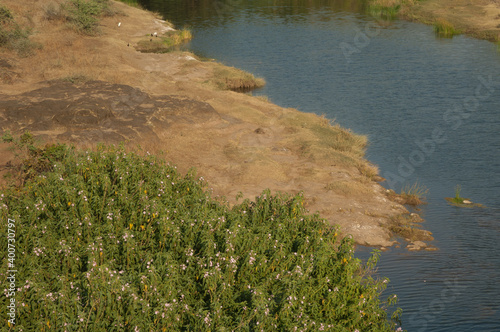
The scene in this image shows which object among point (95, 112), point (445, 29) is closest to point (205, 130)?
point (95, 112)

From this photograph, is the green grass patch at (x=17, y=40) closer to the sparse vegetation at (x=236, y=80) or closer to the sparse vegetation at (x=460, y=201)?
the sparse vegetation at (x=236, y=80)

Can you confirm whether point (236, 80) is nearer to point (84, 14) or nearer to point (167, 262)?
point (84, 14)

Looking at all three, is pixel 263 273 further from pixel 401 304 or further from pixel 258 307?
pixel 401 304

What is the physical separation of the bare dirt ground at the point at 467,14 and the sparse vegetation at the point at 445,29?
103cm

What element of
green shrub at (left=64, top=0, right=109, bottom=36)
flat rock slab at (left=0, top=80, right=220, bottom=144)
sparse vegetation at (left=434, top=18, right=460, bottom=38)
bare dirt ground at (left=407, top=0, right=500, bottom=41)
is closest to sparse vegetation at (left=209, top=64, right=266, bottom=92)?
flat rock slab at (left=0, top=80, right=220, bottom=144)

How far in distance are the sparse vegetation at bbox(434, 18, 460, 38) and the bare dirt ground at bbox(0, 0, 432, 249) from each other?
1943cm

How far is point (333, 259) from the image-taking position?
10.6 meters

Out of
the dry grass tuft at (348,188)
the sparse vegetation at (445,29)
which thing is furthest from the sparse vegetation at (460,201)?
the sparse vegetation at (445,29)

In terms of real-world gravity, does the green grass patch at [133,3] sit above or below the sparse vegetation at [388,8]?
below

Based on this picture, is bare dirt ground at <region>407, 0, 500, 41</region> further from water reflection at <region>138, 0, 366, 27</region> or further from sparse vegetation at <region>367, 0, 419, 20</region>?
water reflection at <region>138, 0, 366, 27</region>

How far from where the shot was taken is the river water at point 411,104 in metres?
12.5

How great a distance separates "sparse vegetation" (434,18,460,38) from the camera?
1503 inches

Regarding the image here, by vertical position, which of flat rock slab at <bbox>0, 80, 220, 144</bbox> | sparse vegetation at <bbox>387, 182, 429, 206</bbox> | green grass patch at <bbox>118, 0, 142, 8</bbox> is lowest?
sparse vegetation at <bbox>387, 182, 429, 206</bbox>

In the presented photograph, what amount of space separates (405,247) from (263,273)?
19.4ft
